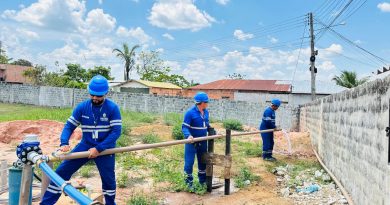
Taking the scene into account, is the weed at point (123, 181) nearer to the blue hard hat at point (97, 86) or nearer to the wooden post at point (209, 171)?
the wooden post at point (209, 171)

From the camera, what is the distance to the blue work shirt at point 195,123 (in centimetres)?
632

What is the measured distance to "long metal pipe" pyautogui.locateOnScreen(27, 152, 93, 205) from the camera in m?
2.19

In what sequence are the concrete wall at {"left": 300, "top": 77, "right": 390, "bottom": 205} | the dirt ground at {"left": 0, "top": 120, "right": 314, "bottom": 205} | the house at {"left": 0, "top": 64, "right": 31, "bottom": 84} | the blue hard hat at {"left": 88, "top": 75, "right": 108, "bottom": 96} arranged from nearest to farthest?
the concrete wall at {"left": 300, "top": 77, "right": 390, "bottom": 205}, the blue hard hat at {"left": 88, "top": 75, "right": 108, "bottom": 96}, the dirt ground at {"left": 0, "top": 120, "right": 314, "bottom": 205}, the house at {"left": 0, "top": 64, "right": 31, "bottom": 84}

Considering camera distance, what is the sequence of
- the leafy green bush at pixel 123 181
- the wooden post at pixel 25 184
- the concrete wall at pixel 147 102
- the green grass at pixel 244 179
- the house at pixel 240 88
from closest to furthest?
the wooden post at pixel 25 184, the leafy green bush at pixel 123 181, the green grass at pixel 244 179, the concrete wall at pixel 147 102, the house at pixel 240 88

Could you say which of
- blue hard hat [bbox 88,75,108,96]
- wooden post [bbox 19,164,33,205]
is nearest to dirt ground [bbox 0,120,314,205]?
blue hard hat [bbox 88,75,108,96]

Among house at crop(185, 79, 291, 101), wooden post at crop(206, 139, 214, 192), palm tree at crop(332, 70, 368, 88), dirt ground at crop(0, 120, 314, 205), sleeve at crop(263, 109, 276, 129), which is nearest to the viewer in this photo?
dirt ground at crop(0, 120, 314, 205)

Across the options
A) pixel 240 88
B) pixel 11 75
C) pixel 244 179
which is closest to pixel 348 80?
pixel 240 88

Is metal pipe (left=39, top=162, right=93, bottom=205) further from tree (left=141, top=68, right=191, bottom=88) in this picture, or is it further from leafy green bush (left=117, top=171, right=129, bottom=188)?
tree (left=141, top=68, right=191, bottom=88)

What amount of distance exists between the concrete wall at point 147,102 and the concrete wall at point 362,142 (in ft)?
43.7

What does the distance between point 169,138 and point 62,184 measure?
422 inches

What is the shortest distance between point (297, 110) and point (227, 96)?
45.0 feet

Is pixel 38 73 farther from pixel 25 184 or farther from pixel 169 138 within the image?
pixel 25 184

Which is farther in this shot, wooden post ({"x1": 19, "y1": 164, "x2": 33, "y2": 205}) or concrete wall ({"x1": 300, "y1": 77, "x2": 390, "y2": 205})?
concrete wall ({"x1": 300, "y1": 77, "x2": 390, "y2": 205})

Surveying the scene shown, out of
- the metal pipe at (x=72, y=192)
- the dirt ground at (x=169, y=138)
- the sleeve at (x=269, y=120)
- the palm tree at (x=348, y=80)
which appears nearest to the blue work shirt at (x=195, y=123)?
the dirt ground at (x=169, y=138)
